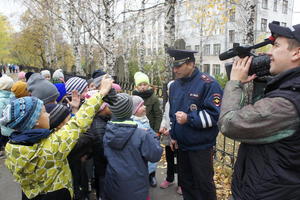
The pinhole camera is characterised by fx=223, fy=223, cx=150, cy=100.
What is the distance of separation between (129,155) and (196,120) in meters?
0.82

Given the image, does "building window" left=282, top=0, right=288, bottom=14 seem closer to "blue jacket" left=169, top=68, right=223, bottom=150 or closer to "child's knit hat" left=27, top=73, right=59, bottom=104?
"blue jacket" left=169, top=68, right=223, bottom=150

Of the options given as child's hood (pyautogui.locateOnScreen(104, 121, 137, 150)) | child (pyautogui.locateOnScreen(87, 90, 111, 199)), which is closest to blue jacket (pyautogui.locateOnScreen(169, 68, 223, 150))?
child's hood (pyautogui.locateOnScreen(104, 121, 137, 150))

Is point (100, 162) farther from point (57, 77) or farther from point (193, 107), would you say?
Result: point (57, 77)

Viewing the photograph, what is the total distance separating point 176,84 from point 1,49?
170ft

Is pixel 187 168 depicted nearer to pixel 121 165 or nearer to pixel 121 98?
pixel 121 165

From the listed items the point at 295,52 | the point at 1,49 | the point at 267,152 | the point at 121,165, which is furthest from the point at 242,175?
the point at 1,49

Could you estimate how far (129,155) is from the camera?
225 centimetres

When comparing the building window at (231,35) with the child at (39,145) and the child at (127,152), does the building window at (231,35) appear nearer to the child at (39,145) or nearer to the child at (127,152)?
the child at (127,152)

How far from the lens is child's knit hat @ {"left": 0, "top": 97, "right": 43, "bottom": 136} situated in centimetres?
163

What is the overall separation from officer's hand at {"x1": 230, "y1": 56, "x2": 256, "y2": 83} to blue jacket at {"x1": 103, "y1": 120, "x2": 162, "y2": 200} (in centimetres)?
109

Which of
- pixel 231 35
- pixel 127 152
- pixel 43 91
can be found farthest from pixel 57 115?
pixel 231 35

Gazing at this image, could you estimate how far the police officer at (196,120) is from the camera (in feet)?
8.14

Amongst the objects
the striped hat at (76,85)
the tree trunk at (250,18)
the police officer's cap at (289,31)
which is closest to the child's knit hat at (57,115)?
the striped hat at (76,85)

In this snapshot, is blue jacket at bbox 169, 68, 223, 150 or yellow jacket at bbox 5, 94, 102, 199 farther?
blue jacket at bbox 169, 68, 223, 150
